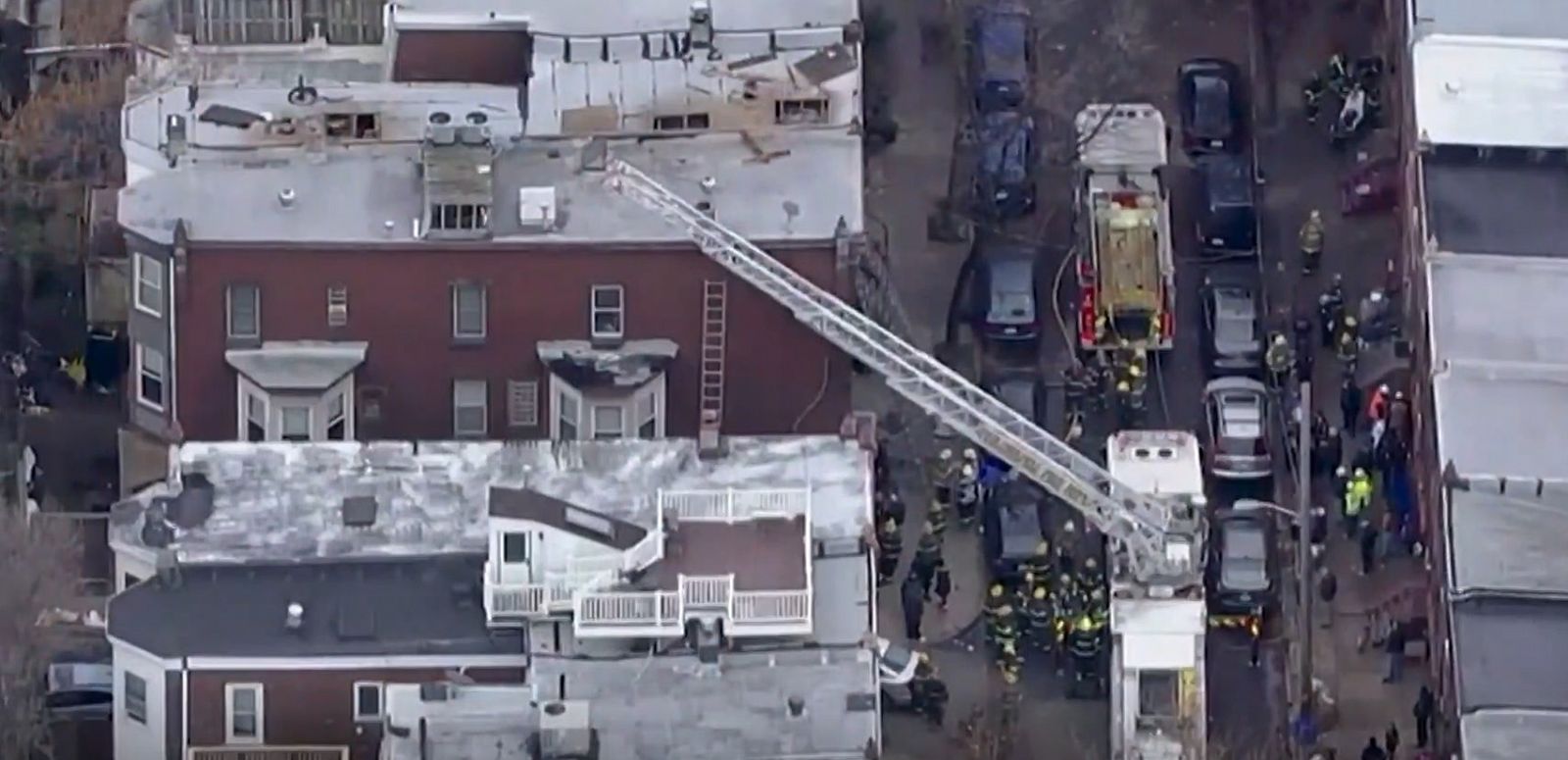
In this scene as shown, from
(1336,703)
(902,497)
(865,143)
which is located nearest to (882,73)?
(865,143)

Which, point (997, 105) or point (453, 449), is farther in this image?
point (997, 105)

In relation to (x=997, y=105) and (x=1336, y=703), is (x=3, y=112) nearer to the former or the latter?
(x=997, y=105)

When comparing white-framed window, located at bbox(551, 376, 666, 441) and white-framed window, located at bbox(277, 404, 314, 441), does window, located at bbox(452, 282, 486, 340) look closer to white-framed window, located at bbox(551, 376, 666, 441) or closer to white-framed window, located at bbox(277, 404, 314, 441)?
white-framed window, located at bbox(551, 376, 666, 441)

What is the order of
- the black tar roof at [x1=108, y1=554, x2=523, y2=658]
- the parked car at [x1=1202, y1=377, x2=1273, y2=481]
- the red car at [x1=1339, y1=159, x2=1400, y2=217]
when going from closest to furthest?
the black tar roof at [x1=108, y1=554, x2=523, y2=658], the parked car at [x1=1202, y1=377, x2=1273, y2=481], the red car at [x1=1339, y1=159, x2=1400, y2=217]

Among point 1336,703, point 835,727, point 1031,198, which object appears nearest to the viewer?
point 835,727

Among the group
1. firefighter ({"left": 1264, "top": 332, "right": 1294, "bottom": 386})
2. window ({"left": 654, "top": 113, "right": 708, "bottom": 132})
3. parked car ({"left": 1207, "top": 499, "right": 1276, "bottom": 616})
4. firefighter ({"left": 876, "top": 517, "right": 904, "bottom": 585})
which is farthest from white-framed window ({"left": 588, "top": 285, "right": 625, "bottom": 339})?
firefighter ({"left": 1264, "top": 332, "right": 1294, "bottom": 386})

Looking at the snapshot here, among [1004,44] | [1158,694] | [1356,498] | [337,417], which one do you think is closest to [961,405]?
[1158,694]

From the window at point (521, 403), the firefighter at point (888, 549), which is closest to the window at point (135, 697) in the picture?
the window at point (521, 403)
